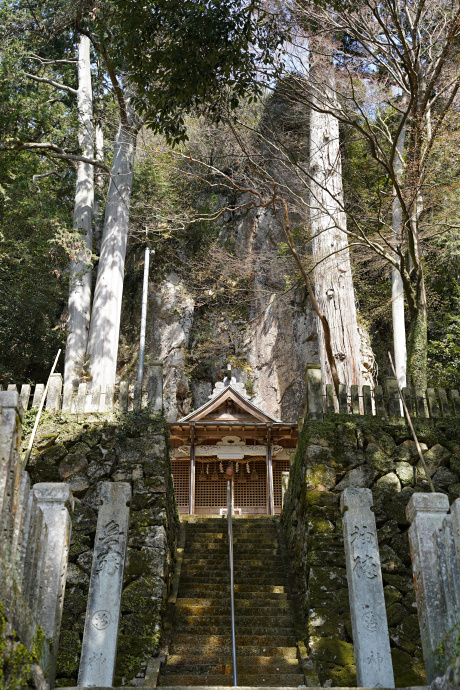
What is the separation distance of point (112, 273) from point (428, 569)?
11.8 m

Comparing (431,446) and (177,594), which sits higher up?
(431,446)

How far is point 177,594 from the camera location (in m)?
8.25

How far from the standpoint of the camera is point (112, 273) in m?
15.3

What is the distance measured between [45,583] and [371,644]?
2.54m

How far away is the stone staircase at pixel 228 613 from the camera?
21.7 feet

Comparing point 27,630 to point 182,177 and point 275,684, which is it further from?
point 182,177

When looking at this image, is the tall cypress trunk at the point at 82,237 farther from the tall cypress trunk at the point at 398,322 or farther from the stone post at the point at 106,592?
the stone post at the point at 106,592

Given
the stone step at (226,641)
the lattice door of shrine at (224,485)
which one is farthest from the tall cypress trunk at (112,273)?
the stone step at (226,641)

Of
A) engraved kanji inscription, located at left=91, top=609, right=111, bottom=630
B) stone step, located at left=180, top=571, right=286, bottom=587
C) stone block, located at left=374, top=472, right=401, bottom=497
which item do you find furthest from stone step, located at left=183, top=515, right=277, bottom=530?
engraved kanji inscription, located at left=91, top=609, right=111, bottom=630

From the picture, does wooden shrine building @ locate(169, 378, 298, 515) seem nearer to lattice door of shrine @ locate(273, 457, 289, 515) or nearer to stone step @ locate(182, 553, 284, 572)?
lattice door of shrine @ locate(273, 457, 289, 515)

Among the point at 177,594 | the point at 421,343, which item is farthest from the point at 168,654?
the point at 421,343

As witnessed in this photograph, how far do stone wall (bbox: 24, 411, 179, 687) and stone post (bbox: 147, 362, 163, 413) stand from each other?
216mm

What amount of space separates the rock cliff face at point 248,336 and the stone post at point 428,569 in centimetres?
1239

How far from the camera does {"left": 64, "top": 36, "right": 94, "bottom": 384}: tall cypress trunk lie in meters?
15.1
